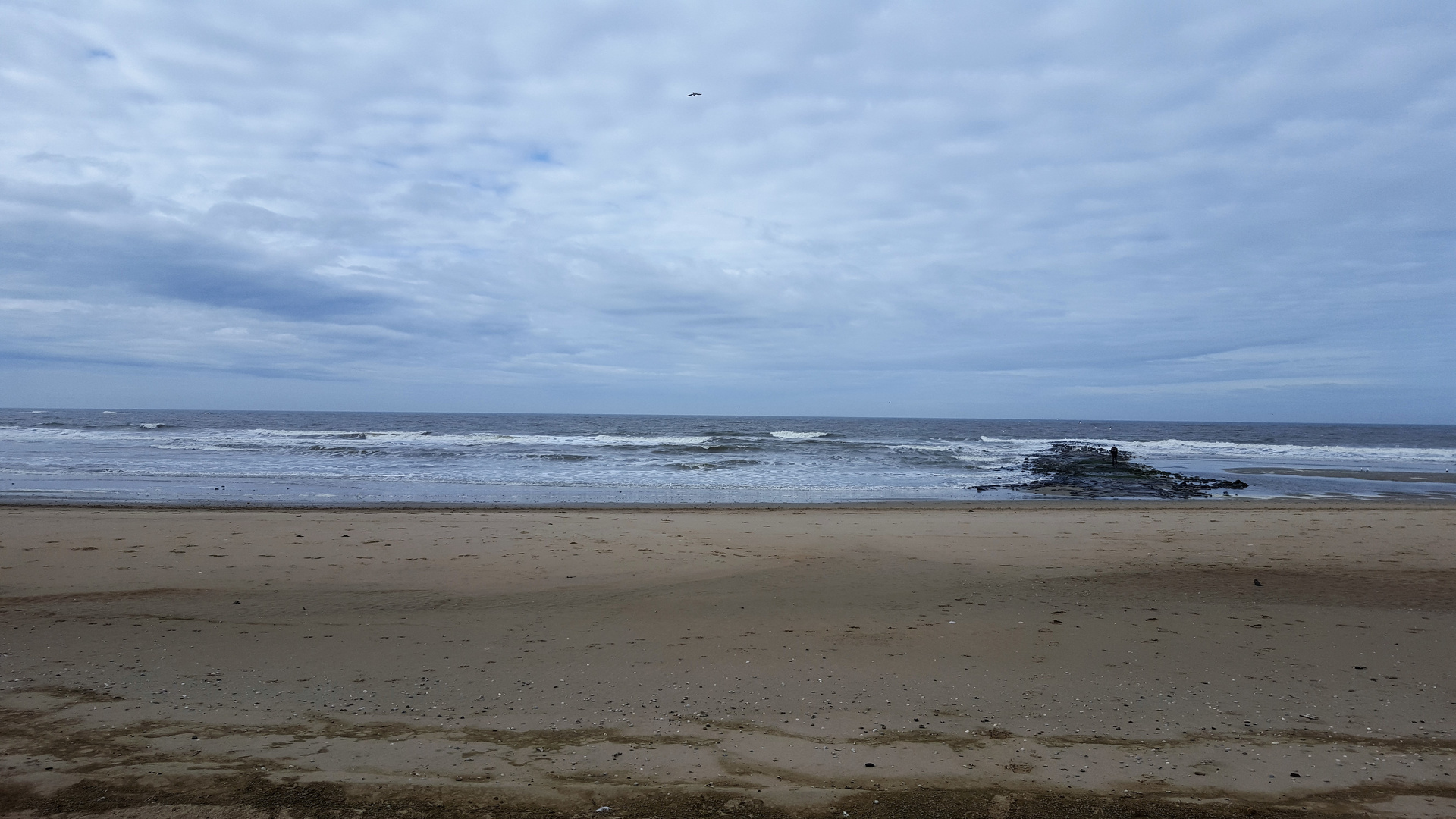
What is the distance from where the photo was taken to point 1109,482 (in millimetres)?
22266

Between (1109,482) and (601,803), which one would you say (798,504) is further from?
(601,803)

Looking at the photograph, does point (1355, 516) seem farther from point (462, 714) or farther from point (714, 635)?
point (462, 714)

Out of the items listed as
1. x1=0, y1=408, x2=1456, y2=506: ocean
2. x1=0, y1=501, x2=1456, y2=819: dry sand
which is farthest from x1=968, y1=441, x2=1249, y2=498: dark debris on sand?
x1=0, y1=501, x2=1456, y2=819: dry sand

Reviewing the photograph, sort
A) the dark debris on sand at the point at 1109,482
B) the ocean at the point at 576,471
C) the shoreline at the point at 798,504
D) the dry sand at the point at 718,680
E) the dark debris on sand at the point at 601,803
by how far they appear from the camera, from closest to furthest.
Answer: the dark debris on sand at the point at 601,803 → the dry sand at the point at 718,680 → the shoreline at the point at 798,504 → the ocean at the point at 576,471 → the dark debris on sand at the point at 1109,482

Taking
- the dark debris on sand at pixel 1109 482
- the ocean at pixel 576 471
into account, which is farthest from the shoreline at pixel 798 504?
the dark debris on sand at pixel 1109 482

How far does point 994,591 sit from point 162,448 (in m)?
36.9

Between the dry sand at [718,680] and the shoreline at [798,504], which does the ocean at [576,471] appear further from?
the dry sand at [718,680]

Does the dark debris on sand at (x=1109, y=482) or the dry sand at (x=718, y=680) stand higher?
the dark debris on sand at (x=1109, y=482)

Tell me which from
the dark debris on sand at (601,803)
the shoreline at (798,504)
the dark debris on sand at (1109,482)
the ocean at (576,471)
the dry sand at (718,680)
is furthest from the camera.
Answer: the dark debris on sand at (1109,482)

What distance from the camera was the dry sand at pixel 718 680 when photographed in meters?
3.35

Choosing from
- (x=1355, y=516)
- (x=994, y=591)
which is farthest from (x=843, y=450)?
(x=994, y=591)

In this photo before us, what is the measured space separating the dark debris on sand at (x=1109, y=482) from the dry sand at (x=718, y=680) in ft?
33.1

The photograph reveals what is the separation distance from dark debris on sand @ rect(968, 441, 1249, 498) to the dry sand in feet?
33.1

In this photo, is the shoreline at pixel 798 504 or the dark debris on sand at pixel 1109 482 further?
the dark debris on sand at pixel 1109 482
